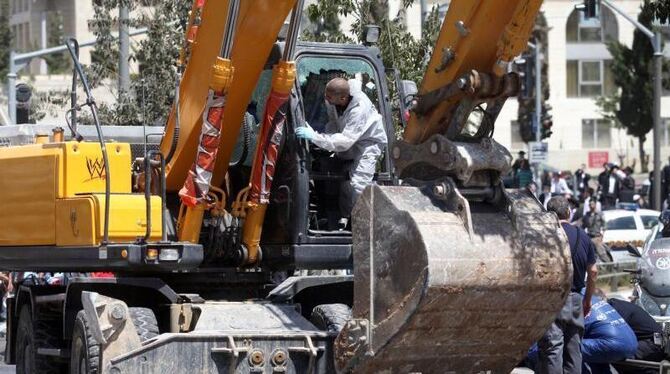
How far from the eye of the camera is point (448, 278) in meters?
10.0

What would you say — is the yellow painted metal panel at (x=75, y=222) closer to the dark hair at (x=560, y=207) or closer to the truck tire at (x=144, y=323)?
the truck tire at (x=144, y=323)

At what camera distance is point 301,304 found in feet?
40.7

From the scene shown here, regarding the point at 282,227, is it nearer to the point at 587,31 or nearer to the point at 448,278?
the point at 448,278

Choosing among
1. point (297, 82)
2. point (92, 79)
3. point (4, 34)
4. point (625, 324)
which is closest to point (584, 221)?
point (92, 79)

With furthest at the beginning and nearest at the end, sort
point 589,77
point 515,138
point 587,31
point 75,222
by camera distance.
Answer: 1. point 589,77
2. point 587,31
3. point 515,138
4. point 75,222

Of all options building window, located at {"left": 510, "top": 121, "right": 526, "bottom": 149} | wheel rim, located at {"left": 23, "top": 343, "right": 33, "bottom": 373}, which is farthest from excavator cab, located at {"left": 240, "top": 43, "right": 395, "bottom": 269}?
building window, located at {"left": 510, "top": 121, "right": 526, "bottom": 149}

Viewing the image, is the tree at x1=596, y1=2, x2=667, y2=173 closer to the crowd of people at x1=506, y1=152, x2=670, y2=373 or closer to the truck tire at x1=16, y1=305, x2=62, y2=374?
the crowd of people at x1=506, y1=152, x2=670, y2=373

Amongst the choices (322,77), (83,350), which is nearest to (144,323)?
(83,350)

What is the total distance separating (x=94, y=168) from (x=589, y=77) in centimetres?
7023

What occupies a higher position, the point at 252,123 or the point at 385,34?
the point at 385,34

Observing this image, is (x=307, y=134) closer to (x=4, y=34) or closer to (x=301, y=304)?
(x=301, y=304)

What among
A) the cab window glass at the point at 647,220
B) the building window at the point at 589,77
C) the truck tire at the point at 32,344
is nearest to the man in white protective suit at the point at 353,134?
the truck tire at the point at 32,344

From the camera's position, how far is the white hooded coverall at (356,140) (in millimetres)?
12242

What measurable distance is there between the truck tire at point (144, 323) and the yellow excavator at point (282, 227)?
2cm
